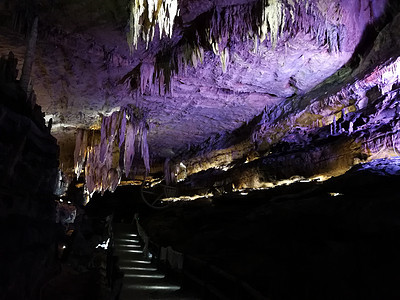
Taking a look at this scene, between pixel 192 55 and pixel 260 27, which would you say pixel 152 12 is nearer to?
pixel 192 55

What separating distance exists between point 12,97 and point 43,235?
3.35 meters

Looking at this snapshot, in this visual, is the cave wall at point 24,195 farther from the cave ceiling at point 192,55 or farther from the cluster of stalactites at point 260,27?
the cluster of stalactites at point 260,27

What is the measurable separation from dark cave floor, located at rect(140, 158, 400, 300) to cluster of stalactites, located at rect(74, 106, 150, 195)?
527 cm

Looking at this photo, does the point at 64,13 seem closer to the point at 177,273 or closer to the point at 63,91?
the point at 63,91

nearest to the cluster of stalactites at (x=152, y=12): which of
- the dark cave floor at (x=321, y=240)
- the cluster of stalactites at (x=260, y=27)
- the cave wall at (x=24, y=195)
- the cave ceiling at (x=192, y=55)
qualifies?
the cave ceiling at (x=192, y=55)

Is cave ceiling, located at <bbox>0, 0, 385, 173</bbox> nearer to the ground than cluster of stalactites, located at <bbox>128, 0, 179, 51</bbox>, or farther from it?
farther from it

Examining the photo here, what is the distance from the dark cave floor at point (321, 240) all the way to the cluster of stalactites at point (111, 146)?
17.3 ft

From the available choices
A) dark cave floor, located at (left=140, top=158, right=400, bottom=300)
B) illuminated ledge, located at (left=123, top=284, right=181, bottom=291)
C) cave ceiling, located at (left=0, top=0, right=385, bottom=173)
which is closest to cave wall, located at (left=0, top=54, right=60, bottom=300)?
Answer: cave ceiling, located at (left=0, top=0, right=385, bottom=173)

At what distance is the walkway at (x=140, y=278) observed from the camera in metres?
7.68

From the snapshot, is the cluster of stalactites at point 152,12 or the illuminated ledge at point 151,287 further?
the illuminated ledge at point 151,287

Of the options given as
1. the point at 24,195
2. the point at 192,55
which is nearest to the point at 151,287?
the point at 24,195

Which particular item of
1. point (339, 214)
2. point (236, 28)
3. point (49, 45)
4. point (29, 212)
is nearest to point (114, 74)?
point (49, 45)

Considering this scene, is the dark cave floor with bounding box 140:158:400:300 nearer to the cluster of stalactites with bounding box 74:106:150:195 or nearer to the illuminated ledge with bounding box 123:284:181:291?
the illuminated ledge with bounding box 123:284:181:291

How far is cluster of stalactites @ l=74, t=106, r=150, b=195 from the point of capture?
13.0 meters
